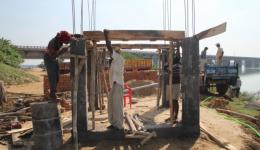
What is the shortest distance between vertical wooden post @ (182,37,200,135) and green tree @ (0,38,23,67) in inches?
1020

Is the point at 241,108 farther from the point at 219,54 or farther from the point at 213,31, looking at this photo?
the point at 213,31

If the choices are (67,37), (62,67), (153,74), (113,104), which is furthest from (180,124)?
(153,74)

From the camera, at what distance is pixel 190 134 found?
339 inches

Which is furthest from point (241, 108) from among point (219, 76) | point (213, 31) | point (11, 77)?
point (11, 77)

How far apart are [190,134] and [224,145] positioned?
0.85 metres

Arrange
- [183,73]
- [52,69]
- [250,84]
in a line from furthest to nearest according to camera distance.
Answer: [250,84] < [52,69] < [183,73]

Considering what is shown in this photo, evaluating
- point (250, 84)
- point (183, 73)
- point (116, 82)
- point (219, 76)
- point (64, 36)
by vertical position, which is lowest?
point (250, 84)

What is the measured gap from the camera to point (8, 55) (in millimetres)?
33469

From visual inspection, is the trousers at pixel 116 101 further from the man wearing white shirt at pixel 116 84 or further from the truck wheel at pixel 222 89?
the truck wheel at pixel 222 89

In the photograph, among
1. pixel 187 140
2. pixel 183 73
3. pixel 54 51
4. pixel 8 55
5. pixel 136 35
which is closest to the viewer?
pixel 136 35

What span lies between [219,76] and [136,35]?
11.1 metres

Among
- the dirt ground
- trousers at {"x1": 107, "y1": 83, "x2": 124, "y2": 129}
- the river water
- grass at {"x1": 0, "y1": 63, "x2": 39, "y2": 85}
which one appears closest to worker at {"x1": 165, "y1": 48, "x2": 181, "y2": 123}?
the dirt ground

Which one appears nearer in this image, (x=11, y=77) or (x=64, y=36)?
(x=64, y=36)

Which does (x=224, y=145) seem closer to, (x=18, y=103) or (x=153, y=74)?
(x=18, y=103)
